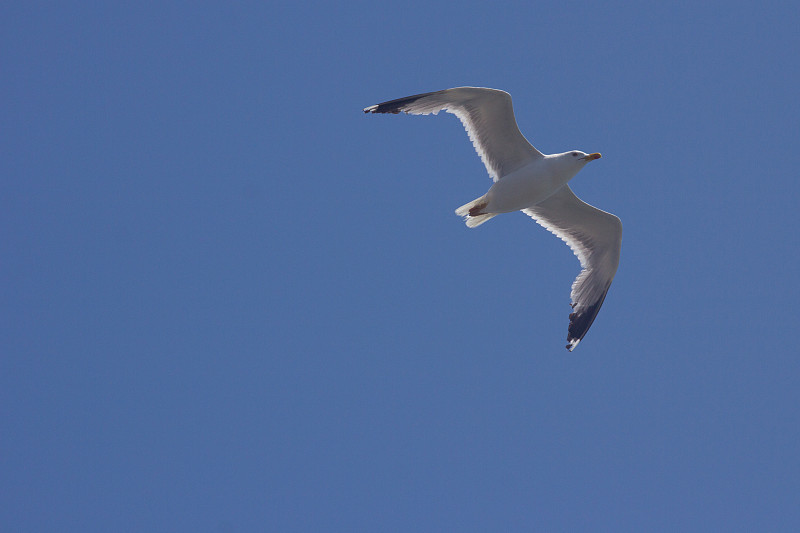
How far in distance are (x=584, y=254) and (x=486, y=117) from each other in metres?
2.50

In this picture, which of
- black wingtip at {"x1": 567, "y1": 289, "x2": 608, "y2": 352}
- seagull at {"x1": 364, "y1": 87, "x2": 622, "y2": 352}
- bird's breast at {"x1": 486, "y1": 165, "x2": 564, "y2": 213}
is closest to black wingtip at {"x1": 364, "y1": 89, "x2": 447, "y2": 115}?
seagull at {"x1": 364, "y1": 87, "x2": 622, "y2": 352}

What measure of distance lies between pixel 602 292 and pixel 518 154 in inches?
90.3

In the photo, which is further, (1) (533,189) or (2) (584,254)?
(2) (584,254)

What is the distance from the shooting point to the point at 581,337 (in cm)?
1148

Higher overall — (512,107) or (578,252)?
(512,107)

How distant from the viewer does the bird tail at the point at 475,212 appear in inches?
415

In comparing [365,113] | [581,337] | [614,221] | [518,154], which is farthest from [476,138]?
[581,337]

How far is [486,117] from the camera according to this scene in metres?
10.3

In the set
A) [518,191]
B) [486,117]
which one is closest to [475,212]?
[518,191]

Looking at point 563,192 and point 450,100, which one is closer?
point 450,100

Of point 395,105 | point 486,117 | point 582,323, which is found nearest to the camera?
point 395,105

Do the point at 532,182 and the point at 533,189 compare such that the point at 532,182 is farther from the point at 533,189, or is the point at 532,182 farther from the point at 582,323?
the point at 582,323

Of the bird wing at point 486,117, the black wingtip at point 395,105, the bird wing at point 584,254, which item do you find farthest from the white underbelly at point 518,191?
the black wingtip at point 395,105

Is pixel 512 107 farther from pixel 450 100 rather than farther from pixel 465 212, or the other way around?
pixel 465 212
